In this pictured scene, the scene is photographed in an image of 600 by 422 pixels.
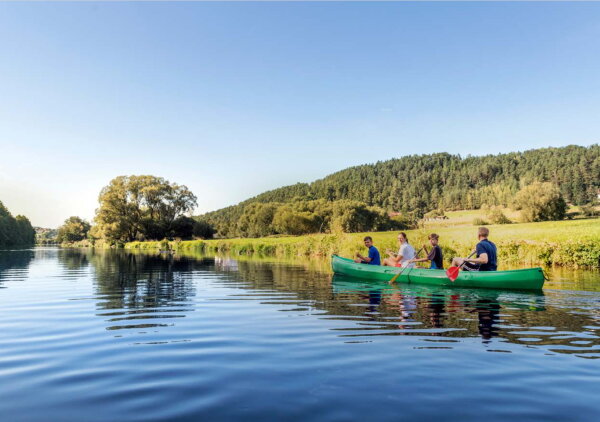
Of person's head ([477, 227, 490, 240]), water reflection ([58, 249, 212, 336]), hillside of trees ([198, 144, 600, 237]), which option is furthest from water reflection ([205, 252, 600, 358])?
hillside of trees ([198, 144, 600, 237])

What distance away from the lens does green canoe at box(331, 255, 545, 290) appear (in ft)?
41.0

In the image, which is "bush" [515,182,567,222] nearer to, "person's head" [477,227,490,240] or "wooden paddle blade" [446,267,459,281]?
"wooden paddle blade" [446,267,459,281]

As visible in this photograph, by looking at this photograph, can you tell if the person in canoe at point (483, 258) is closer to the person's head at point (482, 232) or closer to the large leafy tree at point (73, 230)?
the person's head at point (482, 232)

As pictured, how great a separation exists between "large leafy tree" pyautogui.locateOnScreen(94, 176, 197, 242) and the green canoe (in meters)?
64.8

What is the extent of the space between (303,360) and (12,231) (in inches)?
4754

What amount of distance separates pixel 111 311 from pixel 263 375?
6313 millimetres

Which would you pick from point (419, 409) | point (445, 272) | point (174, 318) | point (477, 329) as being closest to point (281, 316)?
point (174, 318)

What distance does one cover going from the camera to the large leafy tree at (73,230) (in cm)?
11809

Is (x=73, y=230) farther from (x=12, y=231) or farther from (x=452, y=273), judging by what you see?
(x=452, y=273)

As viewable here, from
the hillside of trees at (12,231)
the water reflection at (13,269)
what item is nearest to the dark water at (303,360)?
the water reflection at (13,269)

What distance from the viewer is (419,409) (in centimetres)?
394

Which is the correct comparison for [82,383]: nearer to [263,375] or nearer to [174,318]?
[263,375]

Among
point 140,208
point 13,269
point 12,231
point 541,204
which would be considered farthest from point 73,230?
point 541,204

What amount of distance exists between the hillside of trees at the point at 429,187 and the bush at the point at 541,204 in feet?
120
